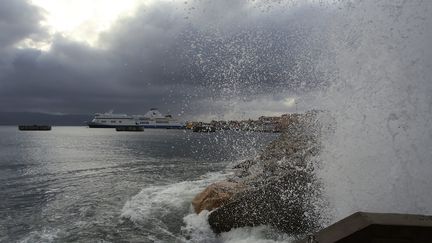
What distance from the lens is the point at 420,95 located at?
9.55 m

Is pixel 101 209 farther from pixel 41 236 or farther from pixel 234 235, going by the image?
pixel 234 235

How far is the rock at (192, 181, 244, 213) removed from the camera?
14.4 m

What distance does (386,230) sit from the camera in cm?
664

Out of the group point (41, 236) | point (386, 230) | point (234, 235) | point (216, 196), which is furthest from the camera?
point (216, 196)

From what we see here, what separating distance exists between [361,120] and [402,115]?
3.89ft

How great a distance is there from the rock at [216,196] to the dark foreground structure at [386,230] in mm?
7662

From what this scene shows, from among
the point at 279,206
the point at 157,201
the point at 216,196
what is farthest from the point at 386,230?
the point at 157,201

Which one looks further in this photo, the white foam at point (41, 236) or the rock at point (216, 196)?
the rock at point (216, 196)

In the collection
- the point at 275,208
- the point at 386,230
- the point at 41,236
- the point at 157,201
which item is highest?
the point at 386,230

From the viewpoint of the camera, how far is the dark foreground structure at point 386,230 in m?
6.56

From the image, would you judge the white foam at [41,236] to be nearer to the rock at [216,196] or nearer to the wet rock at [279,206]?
the rock at [216,196]

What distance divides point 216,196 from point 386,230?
8.80 m

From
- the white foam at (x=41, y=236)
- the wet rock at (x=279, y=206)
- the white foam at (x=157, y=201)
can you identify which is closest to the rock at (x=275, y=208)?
the wet rock at (x=279, y=206)

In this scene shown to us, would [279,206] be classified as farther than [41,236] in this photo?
No
